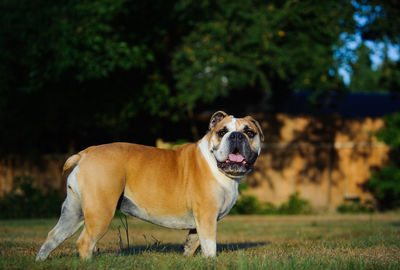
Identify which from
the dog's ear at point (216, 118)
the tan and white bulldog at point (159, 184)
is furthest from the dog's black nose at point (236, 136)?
the dog's ear at point (216, 118)

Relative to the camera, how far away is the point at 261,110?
18.7 metres

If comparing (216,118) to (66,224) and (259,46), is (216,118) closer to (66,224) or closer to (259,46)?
(66,224)

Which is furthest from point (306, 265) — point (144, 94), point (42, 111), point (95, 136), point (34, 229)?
point (95, 136)

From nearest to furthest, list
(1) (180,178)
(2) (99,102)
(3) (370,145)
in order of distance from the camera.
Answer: (1) (180,178)
(2) (99,102)
(3) (370,145)

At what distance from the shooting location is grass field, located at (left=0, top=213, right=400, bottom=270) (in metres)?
5.14

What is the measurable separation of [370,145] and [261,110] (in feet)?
13.1

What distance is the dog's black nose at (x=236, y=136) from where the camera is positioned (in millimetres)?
5777

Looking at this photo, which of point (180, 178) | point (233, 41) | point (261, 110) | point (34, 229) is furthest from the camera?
point (261, 110)

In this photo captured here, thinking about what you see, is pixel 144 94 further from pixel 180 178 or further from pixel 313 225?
pixel 180 178

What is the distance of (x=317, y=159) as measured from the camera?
16922 millimetres

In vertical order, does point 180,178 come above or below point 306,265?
above

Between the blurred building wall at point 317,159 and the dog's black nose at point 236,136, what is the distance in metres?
10.7

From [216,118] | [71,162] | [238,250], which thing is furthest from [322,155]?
[71,162]

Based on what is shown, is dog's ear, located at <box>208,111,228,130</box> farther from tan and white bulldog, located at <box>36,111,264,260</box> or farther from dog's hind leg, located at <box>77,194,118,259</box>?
dog's hind leg, located at <box>77,194,118,259</box>
